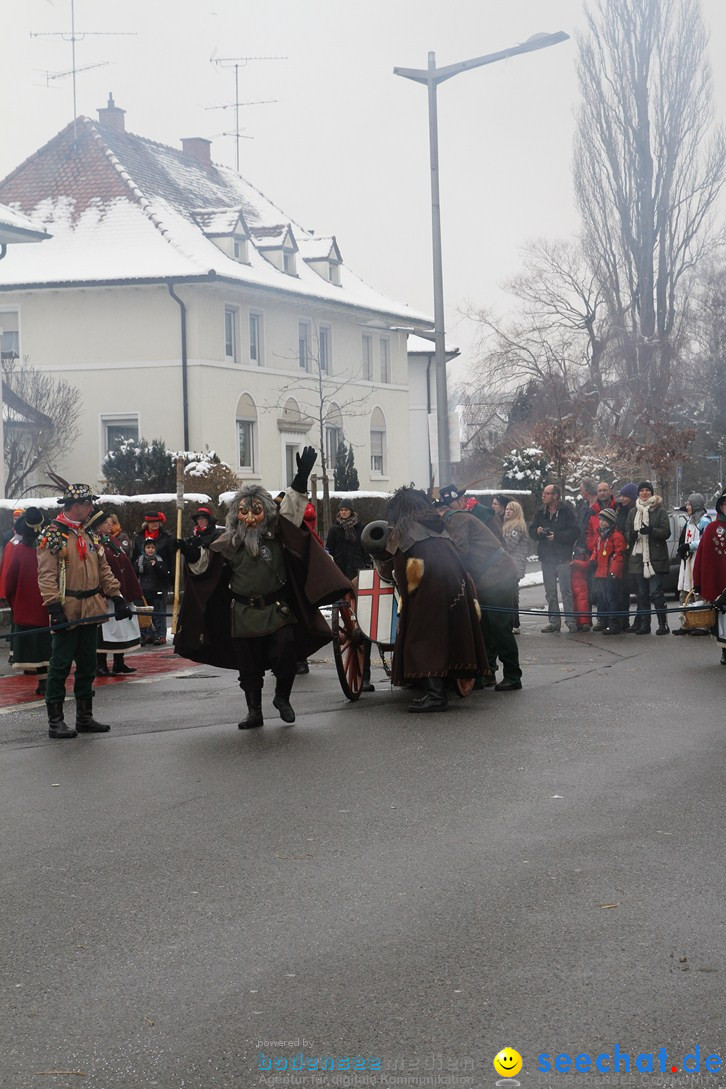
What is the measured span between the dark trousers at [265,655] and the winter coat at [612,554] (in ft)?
26.6

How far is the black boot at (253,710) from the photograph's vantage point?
1142 centimetres

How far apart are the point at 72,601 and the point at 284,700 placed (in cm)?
177

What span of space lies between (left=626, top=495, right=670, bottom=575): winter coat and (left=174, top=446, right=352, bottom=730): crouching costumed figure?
25.5ft

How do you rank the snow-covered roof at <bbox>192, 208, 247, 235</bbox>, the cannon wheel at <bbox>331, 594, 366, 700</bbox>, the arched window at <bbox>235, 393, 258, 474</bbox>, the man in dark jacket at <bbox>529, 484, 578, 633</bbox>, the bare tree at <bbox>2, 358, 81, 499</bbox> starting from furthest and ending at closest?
the snow-covered roof at <bbox>192, 208, 247, 235</bbox> → the arched window at <bbox>235, 393, 258, 474</bbox> → the bare tree at <bbox>2, 358, 81, 499</bbox> → the man in dark jacket at <bbox>529, 484, 578, 633</bbox> → the cannon wheel at <bbox>331, 594, 366, 700</bbox>

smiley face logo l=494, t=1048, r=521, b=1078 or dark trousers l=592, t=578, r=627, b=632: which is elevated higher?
dark trousers l=592, t=578, r=627, b=632

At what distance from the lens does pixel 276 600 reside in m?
11.7

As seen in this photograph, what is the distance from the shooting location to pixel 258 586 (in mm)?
11578

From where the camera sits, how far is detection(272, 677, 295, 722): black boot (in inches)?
456

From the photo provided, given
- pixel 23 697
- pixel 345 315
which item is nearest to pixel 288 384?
pixel 345 315

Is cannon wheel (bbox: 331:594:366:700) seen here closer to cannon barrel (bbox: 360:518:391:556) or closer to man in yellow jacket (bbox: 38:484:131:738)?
cannon barrel (bbox: 360:518:391:556)

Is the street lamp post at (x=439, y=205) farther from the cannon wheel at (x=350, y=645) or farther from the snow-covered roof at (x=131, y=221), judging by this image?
the snow-covered roof at (x=131, y=221)

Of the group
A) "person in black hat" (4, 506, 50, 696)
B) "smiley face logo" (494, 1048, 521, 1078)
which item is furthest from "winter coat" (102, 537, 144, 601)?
"smiley face logo" (494, 1048, 521, 1078)

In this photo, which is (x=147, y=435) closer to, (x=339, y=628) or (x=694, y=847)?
(x=339, y=628)

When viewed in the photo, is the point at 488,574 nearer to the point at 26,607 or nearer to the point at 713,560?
the point at 713,560
